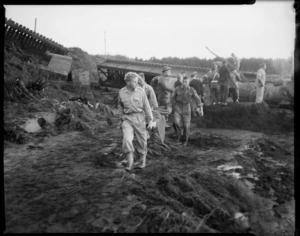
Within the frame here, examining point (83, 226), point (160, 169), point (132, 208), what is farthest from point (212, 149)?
point (83, 226)

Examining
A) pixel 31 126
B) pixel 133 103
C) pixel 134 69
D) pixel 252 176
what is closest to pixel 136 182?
pixel 133 103

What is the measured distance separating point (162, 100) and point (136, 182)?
4.87 meters

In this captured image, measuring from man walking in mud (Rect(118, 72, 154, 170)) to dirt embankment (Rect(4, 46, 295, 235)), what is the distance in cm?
62

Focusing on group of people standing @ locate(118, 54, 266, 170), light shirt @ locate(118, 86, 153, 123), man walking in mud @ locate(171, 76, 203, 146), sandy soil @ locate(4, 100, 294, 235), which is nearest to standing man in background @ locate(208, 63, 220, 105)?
group of people standing @ locate(118, 54, 266, 170)

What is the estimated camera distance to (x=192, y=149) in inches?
272

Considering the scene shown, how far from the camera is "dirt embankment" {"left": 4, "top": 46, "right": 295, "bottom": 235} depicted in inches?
123

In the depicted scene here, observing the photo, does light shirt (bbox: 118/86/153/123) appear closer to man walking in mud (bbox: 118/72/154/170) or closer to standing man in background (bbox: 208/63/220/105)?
man walking in mud (bbox: 118/72/154/170)

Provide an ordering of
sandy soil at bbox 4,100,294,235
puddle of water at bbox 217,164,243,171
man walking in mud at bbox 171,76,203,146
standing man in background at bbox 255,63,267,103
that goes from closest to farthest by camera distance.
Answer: sandy soil at bbox 4,100,294,235 → puddle of water at bbox 217,164,243,171 → man walking in mud at bbox 171,76,203,146 → standing man in background at bbox 255,63,267,103

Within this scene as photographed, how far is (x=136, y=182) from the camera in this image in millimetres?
4219

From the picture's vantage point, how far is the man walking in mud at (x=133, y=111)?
485 cm

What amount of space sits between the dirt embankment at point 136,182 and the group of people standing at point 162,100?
1.82 feet

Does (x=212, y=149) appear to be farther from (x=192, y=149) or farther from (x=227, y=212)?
(x=227, y=212)

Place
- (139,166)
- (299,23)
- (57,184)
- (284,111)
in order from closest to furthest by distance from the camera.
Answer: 1. (299,23)
2. (57,184)
3. (139,166)
4. (284,111)

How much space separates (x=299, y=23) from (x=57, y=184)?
3.84m
